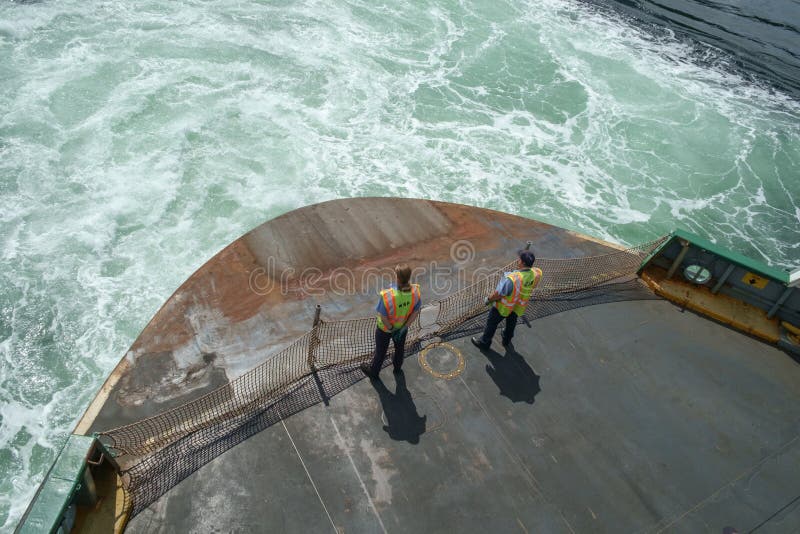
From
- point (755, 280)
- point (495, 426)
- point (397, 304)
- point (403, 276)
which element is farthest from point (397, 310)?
point (755, 280)

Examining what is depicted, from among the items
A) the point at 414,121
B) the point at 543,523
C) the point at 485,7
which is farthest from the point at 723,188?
the point at 543,523

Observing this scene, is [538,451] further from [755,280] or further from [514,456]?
[755,280]

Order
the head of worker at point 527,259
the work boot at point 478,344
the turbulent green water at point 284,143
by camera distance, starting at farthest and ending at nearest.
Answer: the turbulent green water at point 284,143, the work boot at point 478,344, the head of worker at point 527,259

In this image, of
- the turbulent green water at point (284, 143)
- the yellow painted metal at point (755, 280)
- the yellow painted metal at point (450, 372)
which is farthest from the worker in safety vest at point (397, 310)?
the turbulent green water at point (284, 143)

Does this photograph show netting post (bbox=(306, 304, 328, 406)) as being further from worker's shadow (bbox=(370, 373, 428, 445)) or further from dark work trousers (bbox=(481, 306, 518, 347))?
dark work trousers (bbox=(481, 306, 518, 347))

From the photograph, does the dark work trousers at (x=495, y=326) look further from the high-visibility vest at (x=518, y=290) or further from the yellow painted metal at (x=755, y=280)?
the yellow painted metal at (x=755, y=280)

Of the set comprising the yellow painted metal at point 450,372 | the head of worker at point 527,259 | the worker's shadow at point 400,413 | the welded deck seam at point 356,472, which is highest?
the head of worker at point 527,259

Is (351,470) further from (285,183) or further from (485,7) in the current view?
(485,7)

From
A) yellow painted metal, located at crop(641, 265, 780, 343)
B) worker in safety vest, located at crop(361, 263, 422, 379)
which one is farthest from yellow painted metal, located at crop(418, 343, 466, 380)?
yellow painted metal, located at crop(641, 265, 780, 343)
